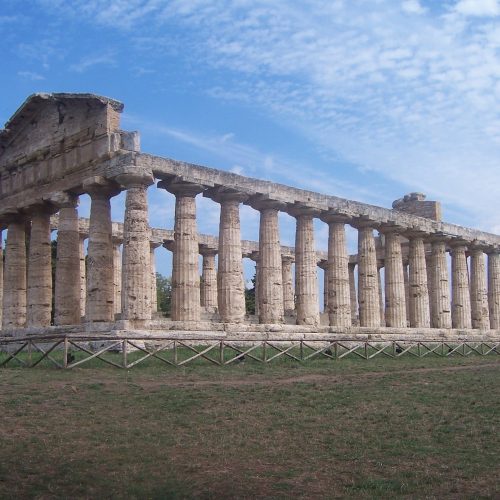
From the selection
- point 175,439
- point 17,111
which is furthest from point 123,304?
point 175,439

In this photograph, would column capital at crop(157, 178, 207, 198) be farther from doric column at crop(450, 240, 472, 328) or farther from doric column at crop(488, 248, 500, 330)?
doric column at crop(488, 248, 500, 330)

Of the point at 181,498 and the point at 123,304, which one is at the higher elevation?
the point at 123,304

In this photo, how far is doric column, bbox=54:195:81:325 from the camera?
38562mm

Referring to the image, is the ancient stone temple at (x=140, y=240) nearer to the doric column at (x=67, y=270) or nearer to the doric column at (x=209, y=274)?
the doric column at (x=67, y=270)

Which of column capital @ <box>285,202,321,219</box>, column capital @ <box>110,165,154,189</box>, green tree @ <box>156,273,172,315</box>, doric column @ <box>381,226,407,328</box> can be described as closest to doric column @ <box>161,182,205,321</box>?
column capital @ <box>110,165,154,189</box>

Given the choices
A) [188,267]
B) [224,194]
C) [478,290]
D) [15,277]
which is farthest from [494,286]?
[15,277]

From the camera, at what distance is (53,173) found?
40.4 metres

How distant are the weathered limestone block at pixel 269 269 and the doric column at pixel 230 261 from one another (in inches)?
75.7

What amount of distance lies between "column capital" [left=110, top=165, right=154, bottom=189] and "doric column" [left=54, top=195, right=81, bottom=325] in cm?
481

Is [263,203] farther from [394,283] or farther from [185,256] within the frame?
[394,283]

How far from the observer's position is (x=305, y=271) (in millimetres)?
44344

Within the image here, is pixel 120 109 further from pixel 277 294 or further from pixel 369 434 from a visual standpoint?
pixel 369 434

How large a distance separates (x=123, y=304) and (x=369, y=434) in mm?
19759

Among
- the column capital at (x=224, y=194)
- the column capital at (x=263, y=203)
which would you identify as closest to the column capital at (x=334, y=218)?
the column capital at (x=263, y=203)
